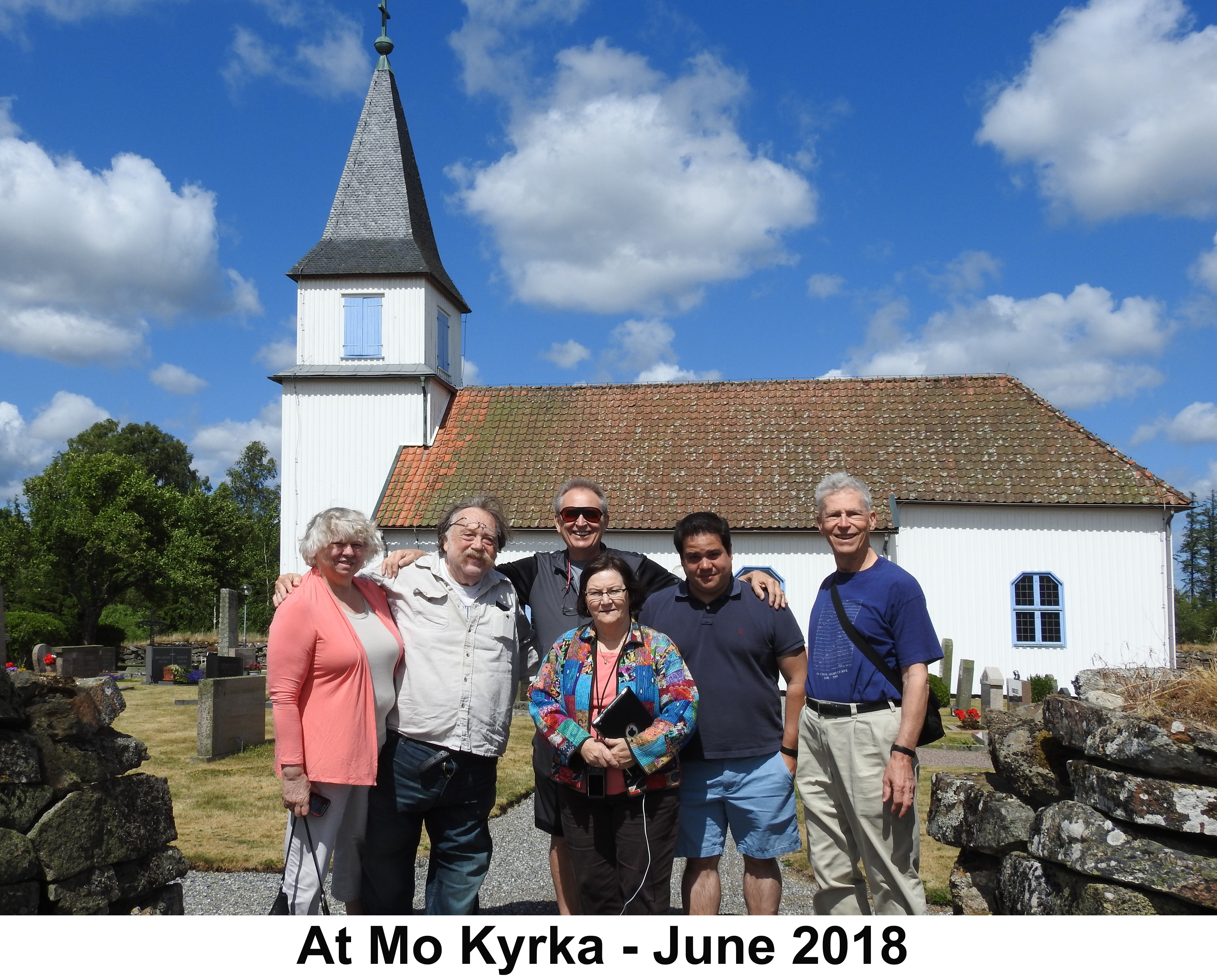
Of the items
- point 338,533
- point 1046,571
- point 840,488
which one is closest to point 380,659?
point 338,533

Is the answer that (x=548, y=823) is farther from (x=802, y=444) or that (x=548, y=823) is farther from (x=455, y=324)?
(x=455, y=324)

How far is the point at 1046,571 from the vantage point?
1948cm

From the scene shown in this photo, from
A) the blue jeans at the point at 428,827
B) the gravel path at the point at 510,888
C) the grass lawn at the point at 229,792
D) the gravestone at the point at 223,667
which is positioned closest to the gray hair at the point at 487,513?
the blue jeans at the point at 428,827

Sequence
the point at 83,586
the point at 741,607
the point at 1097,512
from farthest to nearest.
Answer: the point at 83,586, the point at 1097,512, the point at 741,607

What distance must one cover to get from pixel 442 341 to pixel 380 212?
3.63 metres

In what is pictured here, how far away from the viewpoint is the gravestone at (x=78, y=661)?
66.6 feet

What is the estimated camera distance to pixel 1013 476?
65.1 ft

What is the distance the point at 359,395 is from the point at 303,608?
1950 cm

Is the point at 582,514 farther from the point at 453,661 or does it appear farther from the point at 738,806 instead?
the point at 738,806

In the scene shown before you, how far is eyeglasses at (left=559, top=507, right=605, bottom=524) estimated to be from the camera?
4453 mm

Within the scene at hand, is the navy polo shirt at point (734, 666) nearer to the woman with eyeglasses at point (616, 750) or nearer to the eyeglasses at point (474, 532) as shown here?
the woman with eyeglasses at point (616, 750)

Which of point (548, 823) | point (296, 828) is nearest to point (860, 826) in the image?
point (548, 823)

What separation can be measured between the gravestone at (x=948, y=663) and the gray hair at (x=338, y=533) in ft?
50.9

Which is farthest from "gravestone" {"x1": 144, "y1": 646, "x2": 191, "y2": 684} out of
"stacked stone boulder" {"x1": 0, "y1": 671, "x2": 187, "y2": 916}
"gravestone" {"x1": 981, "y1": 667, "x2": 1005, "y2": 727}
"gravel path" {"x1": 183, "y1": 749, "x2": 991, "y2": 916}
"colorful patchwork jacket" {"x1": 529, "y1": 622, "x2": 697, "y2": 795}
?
"colorful patchwork jacket" {"x1": 529, "y1": 622, "x2": 697, "y2": 795}
